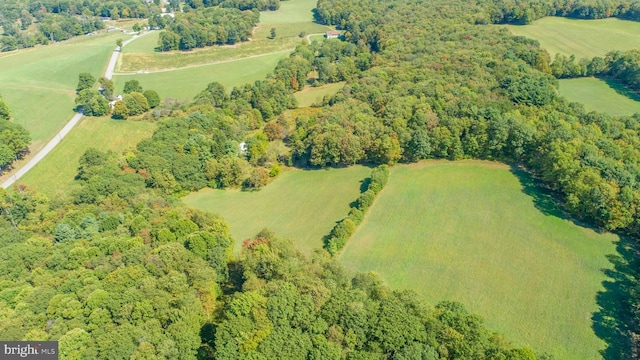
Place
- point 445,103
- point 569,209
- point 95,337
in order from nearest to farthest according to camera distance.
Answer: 1. point 95,337
2. point 569,209
3. point 445,103

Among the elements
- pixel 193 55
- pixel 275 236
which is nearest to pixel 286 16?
pixel 193 55

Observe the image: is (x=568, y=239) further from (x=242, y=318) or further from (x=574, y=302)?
(x=242, y=318)

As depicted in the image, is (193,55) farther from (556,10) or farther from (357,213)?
(556,10)

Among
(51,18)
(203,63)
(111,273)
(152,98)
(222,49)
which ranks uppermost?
(51,18)

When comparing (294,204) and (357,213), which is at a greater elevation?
(357,213)

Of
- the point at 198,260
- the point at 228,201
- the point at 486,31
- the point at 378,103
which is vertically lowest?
the point at 228,201

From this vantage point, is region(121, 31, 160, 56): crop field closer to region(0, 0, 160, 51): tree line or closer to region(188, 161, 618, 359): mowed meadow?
region(0, 0, 160, 51): tree line

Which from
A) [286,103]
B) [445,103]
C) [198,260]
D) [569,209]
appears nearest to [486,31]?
[445,103]

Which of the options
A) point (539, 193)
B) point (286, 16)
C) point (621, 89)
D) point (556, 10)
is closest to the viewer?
point (539, 193)
